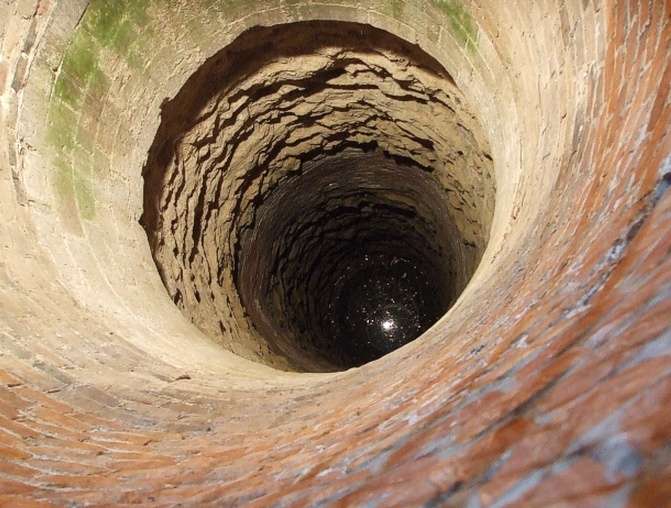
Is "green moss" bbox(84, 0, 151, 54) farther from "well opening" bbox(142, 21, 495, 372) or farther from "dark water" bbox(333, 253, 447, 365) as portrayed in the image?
"dark water" bbox(333, 253, 447, 365)

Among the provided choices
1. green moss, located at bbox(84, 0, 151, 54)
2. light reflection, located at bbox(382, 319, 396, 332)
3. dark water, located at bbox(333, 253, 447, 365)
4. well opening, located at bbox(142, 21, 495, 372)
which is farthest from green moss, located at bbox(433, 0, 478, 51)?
light reflection, located at bbox(382, 319, 396, 332)

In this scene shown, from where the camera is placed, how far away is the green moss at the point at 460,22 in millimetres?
2963

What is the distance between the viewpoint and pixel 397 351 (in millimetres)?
2291

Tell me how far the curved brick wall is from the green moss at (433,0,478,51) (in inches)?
0.5

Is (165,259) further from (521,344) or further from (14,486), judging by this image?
(521,344)

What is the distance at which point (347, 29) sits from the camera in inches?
141

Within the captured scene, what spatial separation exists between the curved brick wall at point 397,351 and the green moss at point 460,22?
0.01 m

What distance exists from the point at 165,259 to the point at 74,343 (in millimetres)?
1468

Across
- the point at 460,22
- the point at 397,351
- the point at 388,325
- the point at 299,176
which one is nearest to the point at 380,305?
the point at 388,325

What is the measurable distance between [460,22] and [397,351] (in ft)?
6.76

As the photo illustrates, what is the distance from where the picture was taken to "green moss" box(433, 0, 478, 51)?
296 cm

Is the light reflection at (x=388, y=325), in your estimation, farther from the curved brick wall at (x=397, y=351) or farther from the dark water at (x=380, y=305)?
the curved brick wall at (x=397, y=351)

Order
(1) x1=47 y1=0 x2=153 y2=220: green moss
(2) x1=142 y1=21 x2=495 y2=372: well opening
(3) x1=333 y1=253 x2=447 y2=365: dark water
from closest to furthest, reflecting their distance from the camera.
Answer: (1) x1=47 y1=0 x2=153 y2=220: green moss < (2) x1=142 y1=21 x2=495 y2=372: well opening < (3) x1=333 y1=253 x2=447 y2=365: dark water

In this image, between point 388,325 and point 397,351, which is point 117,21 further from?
point 388,325
